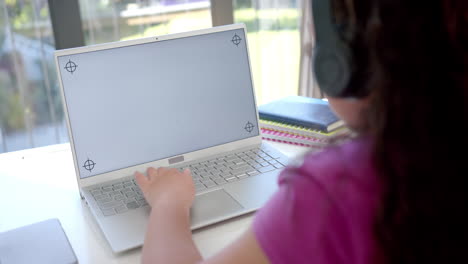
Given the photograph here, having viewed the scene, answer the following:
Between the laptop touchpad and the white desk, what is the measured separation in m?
0.01

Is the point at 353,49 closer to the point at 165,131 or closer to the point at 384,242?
the point at 384,242

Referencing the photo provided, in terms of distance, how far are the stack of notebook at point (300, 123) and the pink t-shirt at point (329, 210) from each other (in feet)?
2.21

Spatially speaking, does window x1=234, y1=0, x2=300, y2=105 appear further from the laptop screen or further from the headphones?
the headphones

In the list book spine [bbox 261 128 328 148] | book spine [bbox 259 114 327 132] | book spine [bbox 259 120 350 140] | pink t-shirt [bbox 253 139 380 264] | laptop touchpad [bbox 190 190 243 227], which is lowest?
laptop touchpad [bbox 190 190 243 227]

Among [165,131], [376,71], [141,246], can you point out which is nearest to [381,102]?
[376,71]

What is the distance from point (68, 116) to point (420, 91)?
70 centimetres

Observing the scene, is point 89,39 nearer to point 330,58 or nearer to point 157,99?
point 157,99

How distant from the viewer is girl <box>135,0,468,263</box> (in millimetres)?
455

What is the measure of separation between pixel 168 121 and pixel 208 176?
5.9 inches

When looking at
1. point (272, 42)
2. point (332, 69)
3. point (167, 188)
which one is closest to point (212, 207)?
point (167, 188)

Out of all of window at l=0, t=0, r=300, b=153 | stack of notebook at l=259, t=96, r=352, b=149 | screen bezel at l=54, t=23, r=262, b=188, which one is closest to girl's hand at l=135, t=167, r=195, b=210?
screen bezel at l=54, t=23, r=262, b=188

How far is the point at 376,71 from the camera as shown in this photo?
476 mm

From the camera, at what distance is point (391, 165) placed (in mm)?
485

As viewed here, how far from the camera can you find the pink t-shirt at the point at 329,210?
0.50 meters
